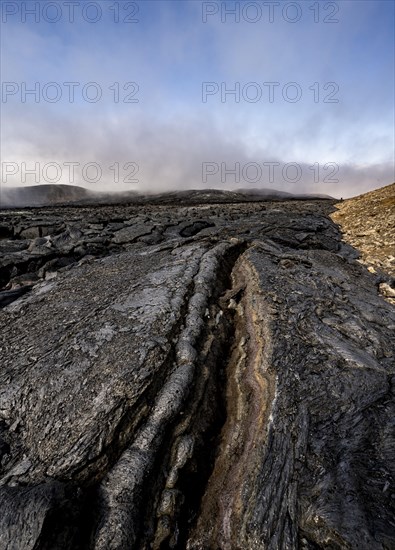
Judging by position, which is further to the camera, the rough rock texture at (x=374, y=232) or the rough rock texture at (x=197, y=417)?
the rough rock texture at (x=374, y=232)

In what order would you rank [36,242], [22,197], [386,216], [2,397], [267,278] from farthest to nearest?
[22,197]
[386,216]
[36,242]
[267,278]
[2,397]

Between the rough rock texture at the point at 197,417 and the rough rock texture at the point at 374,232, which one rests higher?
the rough rock texture at the point at 374,232

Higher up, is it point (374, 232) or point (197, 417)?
point (374, 232)

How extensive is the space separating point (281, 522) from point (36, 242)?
1245 cm

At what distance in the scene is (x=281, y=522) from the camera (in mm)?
3115

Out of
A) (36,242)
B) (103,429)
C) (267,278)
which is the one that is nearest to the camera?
(103,429)

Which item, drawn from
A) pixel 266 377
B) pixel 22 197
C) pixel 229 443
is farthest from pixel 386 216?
pixel 22 197

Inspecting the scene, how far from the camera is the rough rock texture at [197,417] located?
3078mm

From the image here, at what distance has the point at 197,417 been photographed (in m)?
4.20

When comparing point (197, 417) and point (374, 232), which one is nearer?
point (197, 417)

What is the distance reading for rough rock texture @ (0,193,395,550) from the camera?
3078 millimetres

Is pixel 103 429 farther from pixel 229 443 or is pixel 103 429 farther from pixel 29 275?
pixel 29 275

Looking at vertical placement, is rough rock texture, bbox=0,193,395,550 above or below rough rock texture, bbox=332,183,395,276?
below

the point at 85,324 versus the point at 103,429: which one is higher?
the point at 85,324
